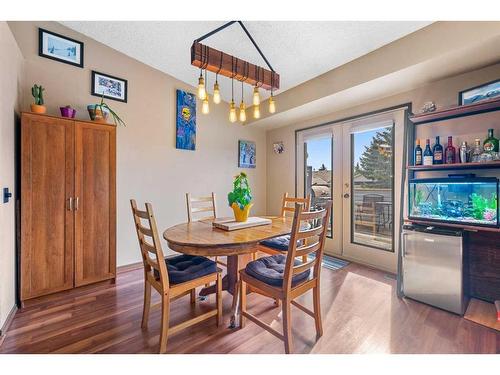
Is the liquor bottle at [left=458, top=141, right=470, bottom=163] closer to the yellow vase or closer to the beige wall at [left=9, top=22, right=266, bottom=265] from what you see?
the yellow vase

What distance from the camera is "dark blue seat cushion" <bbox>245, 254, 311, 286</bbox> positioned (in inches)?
64.2

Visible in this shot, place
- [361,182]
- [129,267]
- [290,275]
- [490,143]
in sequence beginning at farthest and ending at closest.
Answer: [361,182]
[129,267]
[490,143]
[290,275]

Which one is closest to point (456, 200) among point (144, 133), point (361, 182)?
point (361, 182)

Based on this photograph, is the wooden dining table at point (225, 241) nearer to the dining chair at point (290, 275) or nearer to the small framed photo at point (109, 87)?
the dining chair at point (290, 275)

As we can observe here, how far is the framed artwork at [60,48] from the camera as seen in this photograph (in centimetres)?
247

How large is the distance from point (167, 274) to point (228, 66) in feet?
5.41

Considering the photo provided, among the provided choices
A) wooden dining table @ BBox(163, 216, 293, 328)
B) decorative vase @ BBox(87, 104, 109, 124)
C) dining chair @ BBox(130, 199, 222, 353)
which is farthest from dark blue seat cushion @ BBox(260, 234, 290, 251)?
decorative vase @ BBox(87, 104, 109, 124)

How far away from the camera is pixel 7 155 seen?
191 centimetres

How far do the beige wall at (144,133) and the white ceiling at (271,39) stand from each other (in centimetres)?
19

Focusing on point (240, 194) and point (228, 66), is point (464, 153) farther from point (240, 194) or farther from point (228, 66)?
point (228, 66)

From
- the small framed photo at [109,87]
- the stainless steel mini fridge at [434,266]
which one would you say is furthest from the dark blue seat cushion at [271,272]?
the small framed photo at [109,87]
